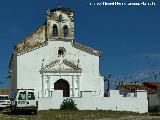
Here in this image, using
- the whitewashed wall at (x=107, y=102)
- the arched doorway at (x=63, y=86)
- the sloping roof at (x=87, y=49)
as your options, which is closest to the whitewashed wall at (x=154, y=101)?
the whitewashed wall at (x=107, y=102)

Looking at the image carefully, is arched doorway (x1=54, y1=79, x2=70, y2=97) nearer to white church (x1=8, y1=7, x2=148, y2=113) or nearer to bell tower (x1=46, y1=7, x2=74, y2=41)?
white church (x1=8, y1=7, x2=148, y2=113)

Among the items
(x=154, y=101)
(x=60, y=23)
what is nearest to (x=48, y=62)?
(x=60, y=23)

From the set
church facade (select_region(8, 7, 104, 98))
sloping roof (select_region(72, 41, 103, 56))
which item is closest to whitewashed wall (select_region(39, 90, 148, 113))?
church facade (select_region(8, 7, 104, 98))

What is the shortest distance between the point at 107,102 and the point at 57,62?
7.76m

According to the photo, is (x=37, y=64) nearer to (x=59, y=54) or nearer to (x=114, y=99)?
(x=59, y=54)

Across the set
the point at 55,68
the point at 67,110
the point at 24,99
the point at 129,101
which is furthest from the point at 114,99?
the point at 24,99

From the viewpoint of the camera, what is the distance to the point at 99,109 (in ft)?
128

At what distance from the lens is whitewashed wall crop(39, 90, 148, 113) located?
38.4 metres

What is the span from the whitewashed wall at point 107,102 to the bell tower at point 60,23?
9603 millimetres

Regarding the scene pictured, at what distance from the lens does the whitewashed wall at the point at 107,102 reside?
38.4 m

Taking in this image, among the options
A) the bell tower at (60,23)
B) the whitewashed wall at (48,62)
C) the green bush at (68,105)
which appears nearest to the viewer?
the green bush at (68,105)

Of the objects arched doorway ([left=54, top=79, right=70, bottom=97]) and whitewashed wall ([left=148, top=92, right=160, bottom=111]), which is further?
whitewashed wall ([left=148, top=92, right=160, bottom=111])

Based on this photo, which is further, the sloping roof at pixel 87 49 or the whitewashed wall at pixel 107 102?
the sloping roof at pixel 87 49

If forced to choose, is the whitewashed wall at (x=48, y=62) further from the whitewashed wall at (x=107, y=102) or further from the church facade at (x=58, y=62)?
the whitewashed wall at (x=107, y=102)
